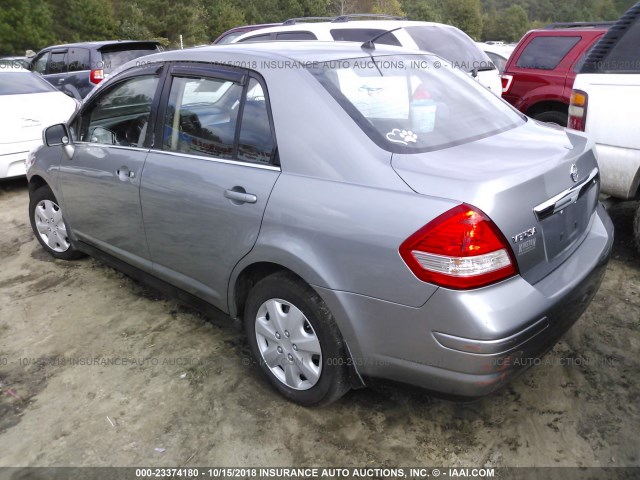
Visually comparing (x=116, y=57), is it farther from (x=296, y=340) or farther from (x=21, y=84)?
(x=296, y=340)

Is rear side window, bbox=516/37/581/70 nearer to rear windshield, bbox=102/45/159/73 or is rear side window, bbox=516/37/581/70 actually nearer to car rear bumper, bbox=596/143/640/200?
car rear bumper, bbox=596/143/640/200

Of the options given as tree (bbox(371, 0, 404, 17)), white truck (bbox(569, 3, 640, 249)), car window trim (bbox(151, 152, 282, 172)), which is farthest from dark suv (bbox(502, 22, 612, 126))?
tree (bbox(371, 0, 404, 17))

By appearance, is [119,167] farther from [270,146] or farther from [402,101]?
Result: [402,101]

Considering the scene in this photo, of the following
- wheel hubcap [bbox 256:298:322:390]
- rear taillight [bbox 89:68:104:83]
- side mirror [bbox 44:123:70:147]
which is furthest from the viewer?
rear taillight [bbox 89:68:104:83]

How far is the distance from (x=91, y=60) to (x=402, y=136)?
8.89 meters

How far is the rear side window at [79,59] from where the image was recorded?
962 cm

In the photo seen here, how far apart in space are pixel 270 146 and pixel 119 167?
1.32 m

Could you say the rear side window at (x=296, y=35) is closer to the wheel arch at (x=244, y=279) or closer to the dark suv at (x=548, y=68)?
the dark suv at (x=548, y=68)

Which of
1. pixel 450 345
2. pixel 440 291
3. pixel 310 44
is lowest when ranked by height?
pixel 450 345

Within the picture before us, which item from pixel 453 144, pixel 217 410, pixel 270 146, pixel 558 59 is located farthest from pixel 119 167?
pixel 558 59

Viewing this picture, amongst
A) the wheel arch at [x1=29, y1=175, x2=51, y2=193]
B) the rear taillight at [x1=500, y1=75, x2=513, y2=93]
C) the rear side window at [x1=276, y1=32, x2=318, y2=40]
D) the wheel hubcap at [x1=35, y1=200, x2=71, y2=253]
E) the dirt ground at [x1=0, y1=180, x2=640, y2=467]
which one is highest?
the rear side window at [x1=276, y1=32, x2=318, y2=40]

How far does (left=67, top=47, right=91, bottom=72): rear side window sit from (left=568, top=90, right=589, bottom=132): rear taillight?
8441mm

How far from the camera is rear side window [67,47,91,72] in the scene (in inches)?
379

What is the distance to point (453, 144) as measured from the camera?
7.95 ft
